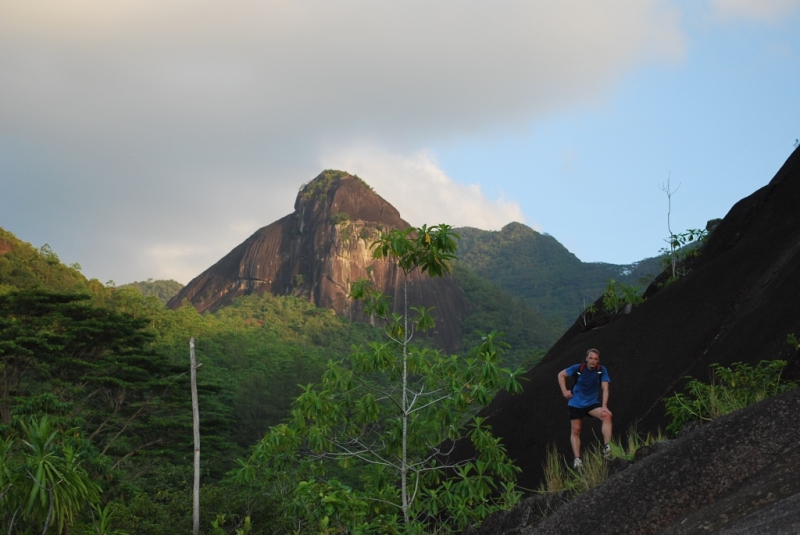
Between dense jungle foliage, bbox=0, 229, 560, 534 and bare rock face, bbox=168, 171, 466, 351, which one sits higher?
bare rock face, bbox=168, 171, 466, 351

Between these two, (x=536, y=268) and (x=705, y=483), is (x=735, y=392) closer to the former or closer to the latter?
(x=705, y=483)

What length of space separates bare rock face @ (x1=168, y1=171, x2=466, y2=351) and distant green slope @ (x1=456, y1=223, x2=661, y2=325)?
1819 centimetres

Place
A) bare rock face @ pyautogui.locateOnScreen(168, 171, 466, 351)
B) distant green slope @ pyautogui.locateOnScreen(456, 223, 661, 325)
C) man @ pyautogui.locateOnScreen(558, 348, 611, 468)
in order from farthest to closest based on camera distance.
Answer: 1. distant green slope @ pyautogui.locateOnScreen(456, 223, 661, 325)
2. bare rock face @ pyautogui.locateOnScreen(168, 171, 466, 351)
3. man @ pyautogui.locateOnScreen(558, 348, 611, 468)

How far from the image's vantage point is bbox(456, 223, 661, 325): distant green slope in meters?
100

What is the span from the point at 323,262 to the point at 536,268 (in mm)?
41472

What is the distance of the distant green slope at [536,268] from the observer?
10006cm

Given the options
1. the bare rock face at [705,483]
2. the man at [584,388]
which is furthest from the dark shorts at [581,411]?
the bare rock face at [705,483]

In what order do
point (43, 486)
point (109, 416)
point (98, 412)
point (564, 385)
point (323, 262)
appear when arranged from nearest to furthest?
point (564, 385) < point (43, 486) < point (109, 416) < point (98, 412) < point (323, 262)

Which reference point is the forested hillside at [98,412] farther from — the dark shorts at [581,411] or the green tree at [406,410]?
the dark shorts at [581,411]

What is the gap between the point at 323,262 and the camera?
85.2 m

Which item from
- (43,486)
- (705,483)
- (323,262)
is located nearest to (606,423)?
(705,483)

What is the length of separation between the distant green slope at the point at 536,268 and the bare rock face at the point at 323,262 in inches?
716

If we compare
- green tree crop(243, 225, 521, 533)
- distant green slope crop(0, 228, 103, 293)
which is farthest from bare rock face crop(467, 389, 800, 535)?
distant green slope crop(0, 228, 103, 293)

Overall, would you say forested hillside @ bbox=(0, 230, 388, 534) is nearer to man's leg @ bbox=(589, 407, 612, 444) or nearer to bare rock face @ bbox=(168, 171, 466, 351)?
man's leg @ bbox=(589, 407, 612, 444)
